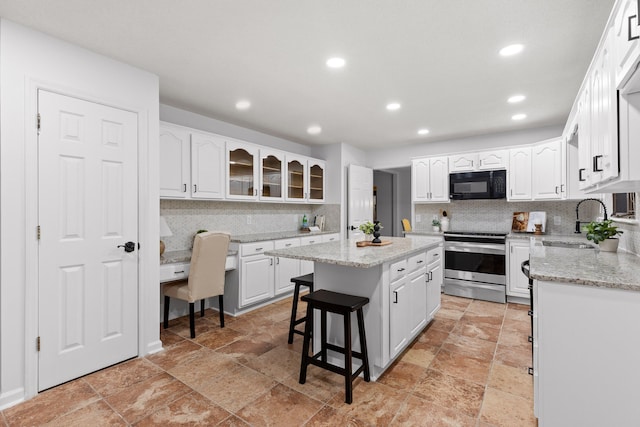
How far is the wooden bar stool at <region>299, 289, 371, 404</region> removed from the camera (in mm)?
1999

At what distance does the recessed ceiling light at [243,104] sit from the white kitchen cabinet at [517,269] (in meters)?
3.81

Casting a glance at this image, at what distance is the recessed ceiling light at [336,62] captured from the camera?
2520 millimetres

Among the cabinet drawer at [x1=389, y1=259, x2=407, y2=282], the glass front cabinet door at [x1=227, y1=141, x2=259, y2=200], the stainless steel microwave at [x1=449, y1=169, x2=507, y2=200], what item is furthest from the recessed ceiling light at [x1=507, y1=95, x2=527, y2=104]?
the glass front cabinet door at [x1=227, y1=141, x2=259, y2=200]

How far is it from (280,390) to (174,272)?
5.51 ft

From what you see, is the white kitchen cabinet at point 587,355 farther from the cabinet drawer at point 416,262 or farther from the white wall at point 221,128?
the white wall at point 221,128

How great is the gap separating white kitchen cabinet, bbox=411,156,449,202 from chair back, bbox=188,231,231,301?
3327 mm

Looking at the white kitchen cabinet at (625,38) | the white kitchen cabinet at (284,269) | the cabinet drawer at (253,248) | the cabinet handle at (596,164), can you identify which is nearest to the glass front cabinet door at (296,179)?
the white kitchen cabinet at (284,269)

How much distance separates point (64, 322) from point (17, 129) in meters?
1.36

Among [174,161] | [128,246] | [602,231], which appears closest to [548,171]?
[602,231]

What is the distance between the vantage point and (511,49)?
2.34 meters

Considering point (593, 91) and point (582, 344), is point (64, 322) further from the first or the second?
point (593, 91)

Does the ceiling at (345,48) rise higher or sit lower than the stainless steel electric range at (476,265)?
higher

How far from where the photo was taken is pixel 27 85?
6.85ft

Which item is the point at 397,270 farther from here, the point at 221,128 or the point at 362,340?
the point at 221,128
